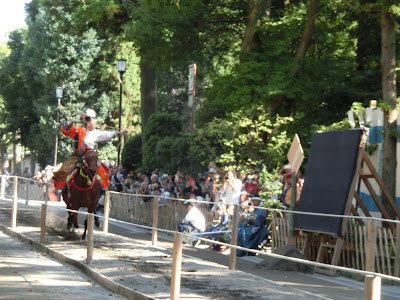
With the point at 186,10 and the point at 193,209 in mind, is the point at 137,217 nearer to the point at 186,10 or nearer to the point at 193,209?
the point at 193,209

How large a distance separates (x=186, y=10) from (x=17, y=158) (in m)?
54.9

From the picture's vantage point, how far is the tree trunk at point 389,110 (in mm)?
17859

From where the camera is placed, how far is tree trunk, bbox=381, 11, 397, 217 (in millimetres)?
17859

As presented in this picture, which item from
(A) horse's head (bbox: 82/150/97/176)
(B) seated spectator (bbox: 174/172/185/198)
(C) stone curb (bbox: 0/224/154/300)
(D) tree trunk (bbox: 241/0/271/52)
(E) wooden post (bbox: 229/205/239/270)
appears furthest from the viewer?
(D) tree trunk (bbox: 241/0/271/52)

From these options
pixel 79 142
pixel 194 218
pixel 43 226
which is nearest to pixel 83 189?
pixel 79 142

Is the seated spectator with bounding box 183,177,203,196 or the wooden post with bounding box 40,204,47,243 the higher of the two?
the seated spectator with bounding box 183,177,203,196

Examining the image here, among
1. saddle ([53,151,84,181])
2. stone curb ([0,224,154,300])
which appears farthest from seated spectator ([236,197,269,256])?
saddle ([53,151,84,181])

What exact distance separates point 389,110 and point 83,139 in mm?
6820

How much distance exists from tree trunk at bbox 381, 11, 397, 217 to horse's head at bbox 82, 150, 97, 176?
6275mm

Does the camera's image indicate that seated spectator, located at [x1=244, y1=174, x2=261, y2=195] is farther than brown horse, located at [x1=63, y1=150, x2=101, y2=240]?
Yes

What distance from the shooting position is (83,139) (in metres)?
18.2

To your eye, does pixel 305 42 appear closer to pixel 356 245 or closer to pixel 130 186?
pixel 130 186

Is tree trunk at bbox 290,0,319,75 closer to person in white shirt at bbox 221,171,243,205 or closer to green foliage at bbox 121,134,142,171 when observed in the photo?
person in white shirt at bbox 221,171,243,205

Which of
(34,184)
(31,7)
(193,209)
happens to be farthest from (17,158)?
(193,209)
